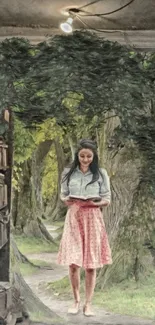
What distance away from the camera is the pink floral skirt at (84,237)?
12.1 feet

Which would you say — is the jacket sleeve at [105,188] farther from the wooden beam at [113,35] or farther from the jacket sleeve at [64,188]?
the wooden beam at [113,35]

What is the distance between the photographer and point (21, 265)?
3.73m

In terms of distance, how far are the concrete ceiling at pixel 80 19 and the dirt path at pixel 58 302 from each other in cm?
137

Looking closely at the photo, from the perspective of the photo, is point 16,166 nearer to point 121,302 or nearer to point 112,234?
point 112,234

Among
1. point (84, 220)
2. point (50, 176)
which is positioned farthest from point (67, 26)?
point (84, 220)

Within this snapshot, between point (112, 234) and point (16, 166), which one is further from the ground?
point (16, 166)

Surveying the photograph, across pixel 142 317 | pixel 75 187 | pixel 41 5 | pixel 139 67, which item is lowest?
pixel 142 317

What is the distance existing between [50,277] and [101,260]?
0.38 m

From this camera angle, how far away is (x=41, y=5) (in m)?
3.47

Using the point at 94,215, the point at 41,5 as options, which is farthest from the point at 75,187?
the point at 41,5

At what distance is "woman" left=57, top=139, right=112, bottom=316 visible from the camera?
3689mm

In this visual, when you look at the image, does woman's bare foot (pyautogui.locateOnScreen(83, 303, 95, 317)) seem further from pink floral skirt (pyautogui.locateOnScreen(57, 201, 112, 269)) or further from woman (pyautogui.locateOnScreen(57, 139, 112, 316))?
pink floral skirt (pyautogui.locateOnScreen(57, 201, 112, 269))

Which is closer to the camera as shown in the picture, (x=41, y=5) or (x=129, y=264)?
(x=41, y=5)

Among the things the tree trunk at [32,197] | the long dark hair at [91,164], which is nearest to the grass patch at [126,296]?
the tree trunk at [32,197]
